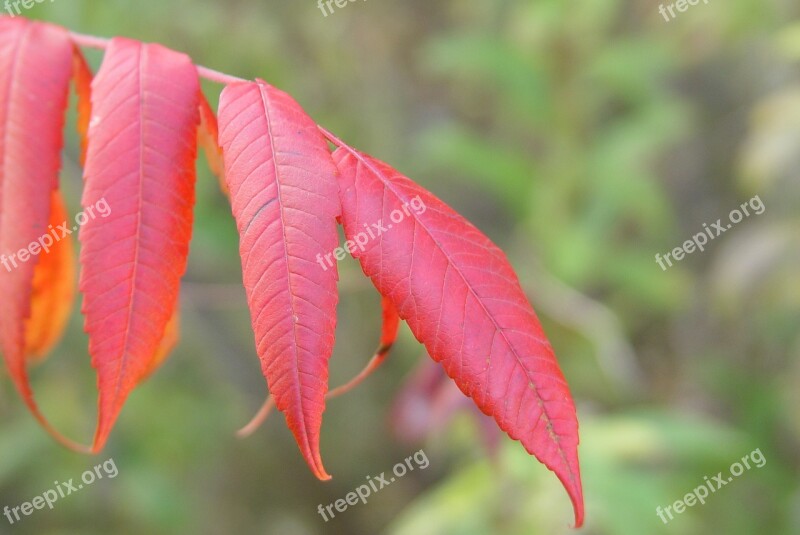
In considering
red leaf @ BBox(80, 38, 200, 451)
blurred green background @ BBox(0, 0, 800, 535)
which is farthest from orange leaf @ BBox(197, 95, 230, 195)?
blurred green background @ BBox(0, 0, 800, 535)

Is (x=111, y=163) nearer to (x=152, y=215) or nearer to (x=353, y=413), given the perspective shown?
(x=152, y=215)

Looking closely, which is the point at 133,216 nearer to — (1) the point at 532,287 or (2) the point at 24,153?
(2) the point at 24,153

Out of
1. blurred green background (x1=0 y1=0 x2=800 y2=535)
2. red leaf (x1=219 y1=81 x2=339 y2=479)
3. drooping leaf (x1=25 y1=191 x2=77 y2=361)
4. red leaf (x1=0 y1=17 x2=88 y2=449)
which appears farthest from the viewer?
blurred green background (x1=0 y1=0 x2=800 y2=535)

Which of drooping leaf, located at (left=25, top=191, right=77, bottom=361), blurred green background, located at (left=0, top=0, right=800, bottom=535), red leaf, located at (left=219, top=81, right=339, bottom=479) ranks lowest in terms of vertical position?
blurred green background, located at (left=0, top=0, right=800, bottom=535)

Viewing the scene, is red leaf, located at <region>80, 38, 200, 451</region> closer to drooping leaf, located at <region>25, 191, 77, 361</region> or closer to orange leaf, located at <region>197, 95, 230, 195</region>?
orange leaf, located at <region>197, 95, 230, 195</region>

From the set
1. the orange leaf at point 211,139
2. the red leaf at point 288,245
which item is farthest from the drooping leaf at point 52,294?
the red leaf at point 288,245

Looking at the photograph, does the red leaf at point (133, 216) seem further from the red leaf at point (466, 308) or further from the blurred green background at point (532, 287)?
the blurred green background at point (532, 287)
